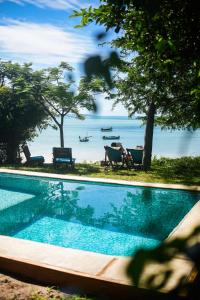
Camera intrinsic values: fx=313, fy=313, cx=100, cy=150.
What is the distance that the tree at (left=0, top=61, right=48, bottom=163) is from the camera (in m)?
23.4

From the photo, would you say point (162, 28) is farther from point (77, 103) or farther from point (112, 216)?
point (77, 103)

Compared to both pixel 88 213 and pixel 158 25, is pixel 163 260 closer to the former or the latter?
pixel 158 25

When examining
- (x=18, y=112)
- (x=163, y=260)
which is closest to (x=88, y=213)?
(x=163, y=260)

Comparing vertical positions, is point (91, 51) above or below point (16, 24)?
below

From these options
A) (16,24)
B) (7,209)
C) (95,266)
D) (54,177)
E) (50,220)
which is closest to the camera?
(16,24)

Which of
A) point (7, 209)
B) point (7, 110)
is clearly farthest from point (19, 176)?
point (7, 110)

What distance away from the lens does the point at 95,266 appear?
587 cm

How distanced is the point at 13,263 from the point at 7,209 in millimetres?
6340

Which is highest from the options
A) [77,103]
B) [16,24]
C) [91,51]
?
[77,103]

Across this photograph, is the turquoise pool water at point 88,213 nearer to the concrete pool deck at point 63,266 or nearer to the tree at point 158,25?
the concrete pool deck at point 63,266

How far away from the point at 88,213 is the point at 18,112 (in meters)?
14.1

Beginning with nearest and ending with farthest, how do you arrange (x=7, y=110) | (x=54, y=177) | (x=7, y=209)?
(x=7, y=209), (x=54, y=177), (x=7, y=110)

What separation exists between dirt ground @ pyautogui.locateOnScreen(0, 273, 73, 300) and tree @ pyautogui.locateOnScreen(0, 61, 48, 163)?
1865 cm

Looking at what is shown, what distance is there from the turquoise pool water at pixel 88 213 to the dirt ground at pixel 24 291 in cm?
302
